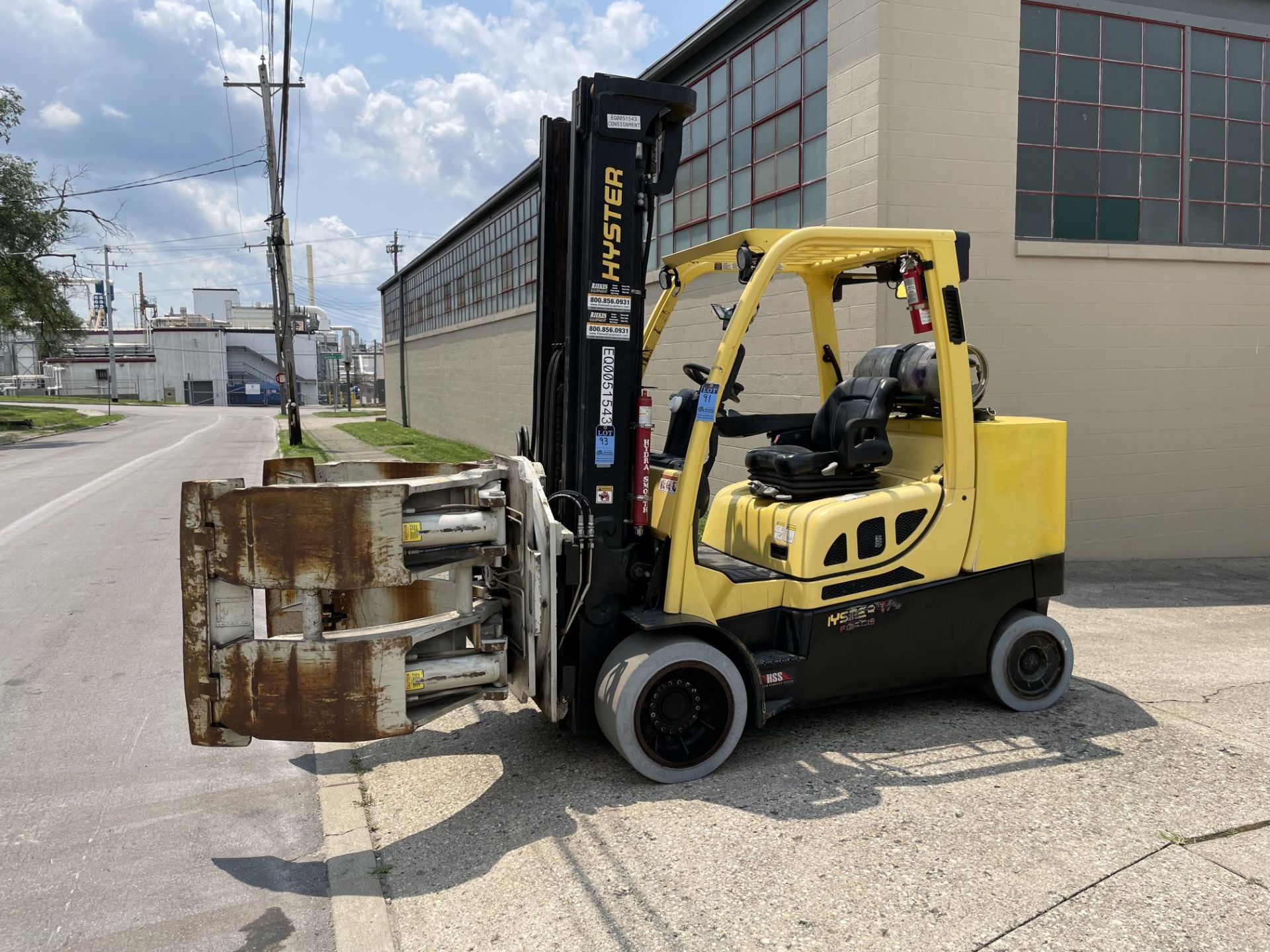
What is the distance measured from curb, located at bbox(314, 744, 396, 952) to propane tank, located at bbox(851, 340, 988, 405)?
142 inches

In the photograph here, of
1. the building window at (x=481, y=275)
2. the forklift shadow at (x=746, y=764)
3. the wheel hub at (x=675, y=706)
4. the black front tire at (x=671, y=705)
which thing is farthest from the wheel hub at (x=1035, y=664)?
the building window at (x=481, y=275)

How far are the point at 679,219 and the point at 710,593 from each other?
31.5 ft

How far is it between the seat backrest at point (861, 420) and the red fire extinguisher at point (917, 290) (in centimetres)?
35

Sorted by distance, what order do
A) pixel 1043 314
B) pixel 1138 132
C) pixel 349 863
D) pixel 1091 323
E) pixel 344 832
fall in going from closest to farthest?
1. pixel 349 863
2. pixel 344 832
3. pixel 1043 314
4. pixel 1091 323
5. pixel 1138 132

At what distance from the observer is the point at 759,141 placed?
1145 centimetres

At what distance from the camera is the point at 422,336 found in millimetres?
34875

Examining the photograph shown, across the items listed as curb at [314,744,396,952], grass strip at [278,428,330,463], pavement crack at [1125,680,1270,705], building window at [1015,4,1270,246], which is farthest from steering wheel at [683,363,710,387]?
grass strip at [278,428,330,463]

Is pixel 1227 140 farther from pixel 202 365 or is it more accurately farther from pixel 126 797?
pixel 202 365

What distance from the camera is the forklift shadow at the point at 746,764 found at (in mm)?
4164

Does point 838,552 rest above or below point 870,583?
above

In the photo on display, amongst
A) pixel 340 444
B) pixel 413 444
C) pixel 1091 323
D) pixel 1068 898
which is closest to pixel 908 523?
pixel 1068 898

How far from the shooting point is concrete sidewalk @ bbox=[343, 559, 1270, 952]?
3.45 metres

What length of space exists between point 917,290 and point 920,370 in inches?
17.5

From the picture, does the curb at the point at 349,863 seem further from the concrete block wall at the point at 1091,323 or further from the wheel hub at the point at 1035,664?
the concrete block wall at the point at 1091,323
